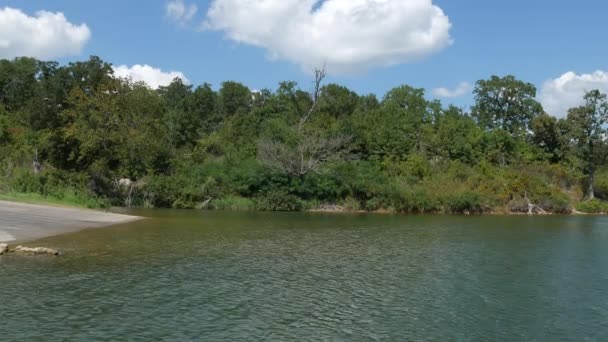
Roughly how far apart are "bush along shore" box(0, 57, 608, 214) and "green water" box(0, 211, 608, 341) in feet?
88.1

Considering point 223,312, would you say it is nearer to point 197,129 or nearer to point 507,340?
point 507,340

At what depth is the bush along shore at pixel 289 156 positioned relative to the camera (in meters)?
60.4

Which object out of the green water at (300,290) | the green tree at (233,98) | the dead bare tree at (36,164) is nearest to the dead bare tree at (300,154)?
the dead bare tree at (36,164)

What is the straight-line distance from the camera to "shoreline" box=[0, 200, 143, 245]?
31.5 meters

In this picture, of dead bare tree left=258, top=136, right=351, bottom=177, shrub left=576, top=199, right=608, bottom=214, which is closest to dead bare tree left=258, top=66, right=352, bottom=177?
dead bare tree left=258, top=136, right=351, bottom=177

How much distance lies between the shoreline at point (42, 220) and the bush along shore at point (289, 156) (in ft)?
19.2

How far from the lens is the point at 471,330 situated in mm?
15625

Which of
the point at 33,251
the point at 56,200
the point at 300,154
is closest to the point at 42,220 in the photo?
the point at 33,251

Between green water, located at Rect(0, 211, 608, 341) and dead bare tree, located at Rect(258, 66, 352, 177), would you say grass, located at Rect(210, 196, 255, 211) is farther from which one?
green water, located at Rect(0, 211, 608, 341)

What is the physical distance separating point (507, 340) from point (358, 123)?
241ft

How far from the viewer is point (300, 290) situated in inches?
802

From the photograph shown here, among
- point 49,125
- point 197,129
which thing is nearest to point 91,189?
point 49,125

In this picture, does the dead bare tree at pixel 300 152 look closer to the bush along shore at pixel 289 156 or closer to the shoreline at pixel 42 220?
the bush along shore at pixel 289 156

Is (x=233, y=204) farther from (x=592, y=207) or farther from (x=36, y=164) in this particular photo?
(x=592, y=207)
